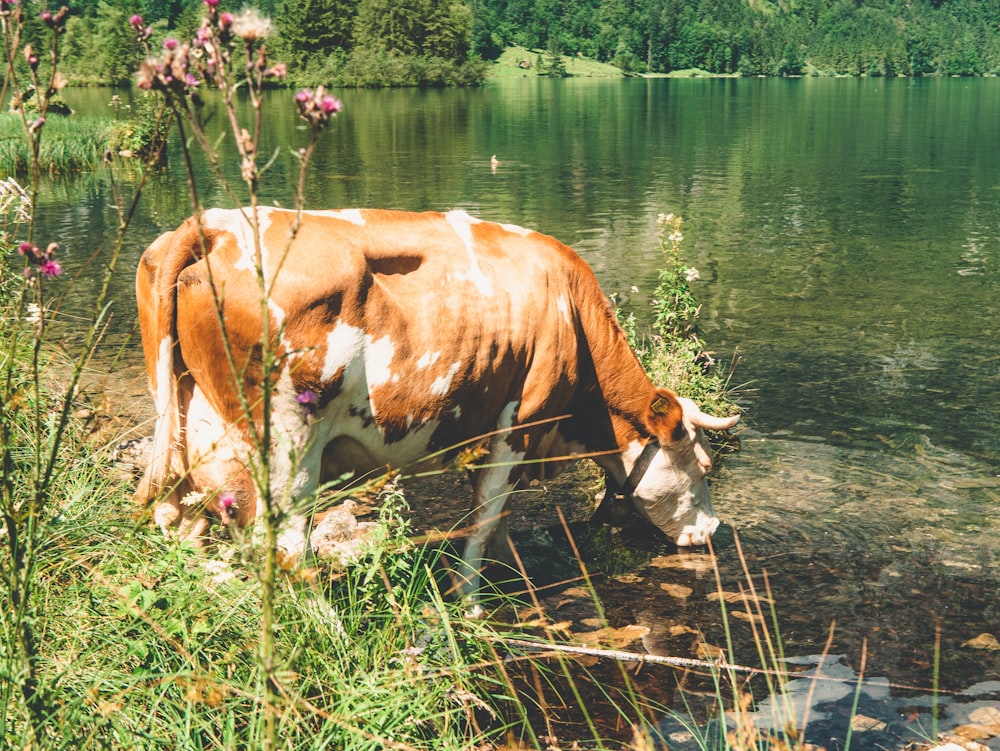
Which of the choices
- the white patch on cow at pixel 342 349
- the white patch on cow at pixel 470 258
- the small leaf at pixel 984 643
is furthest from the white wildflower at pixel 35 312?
the small leaf at pixel 984 643

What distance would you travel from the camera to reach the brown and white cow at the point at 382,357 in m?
5.51

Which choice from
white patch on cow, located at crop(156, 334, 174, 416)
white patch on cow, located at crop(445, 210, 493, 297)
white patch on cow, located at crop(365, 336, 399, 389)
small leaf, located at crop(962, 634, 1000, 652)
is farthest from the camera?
small leaf, located at crop(962, 634, 1000, 652)

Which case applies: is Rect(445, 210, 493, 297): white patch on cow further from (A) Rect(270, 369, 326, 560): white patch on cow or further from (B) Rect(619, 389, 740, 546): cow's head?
(B) Rect(619, 389, 740, 546): cow's head

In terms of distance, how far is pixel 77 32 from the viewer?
363 ft

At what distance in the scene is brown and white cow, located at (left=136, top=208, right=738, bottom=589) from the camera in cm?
551

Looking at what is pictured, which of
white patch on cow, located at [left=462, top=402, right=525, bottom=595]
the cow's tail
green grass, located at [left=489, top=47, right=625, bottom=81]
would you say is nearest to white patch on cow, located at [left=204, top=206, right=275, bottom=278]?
the cow's tail

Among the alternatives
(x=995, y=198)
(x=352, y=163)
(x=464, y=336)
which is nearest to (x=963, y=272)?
(x=995, y=198)

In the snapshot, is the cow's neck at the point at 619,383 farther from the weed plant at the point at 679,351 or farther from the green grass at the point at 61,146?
the green grass at the point at 61,146

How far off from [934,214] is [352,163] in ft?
68.8

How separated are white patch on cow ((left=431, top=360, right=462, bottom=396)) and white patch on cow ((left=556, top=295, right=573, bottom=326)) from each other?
916 mm

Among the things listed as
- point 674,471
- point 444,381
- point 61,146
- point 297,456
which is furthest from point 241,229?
point 61,146

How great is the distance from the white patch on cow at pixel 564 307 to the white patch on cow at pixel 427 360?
1.05m

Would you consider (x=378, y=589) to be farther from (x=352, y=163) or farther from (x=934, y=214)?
(x=352, y=163)

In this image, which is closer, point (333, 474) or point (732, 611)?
point (333, 474)
